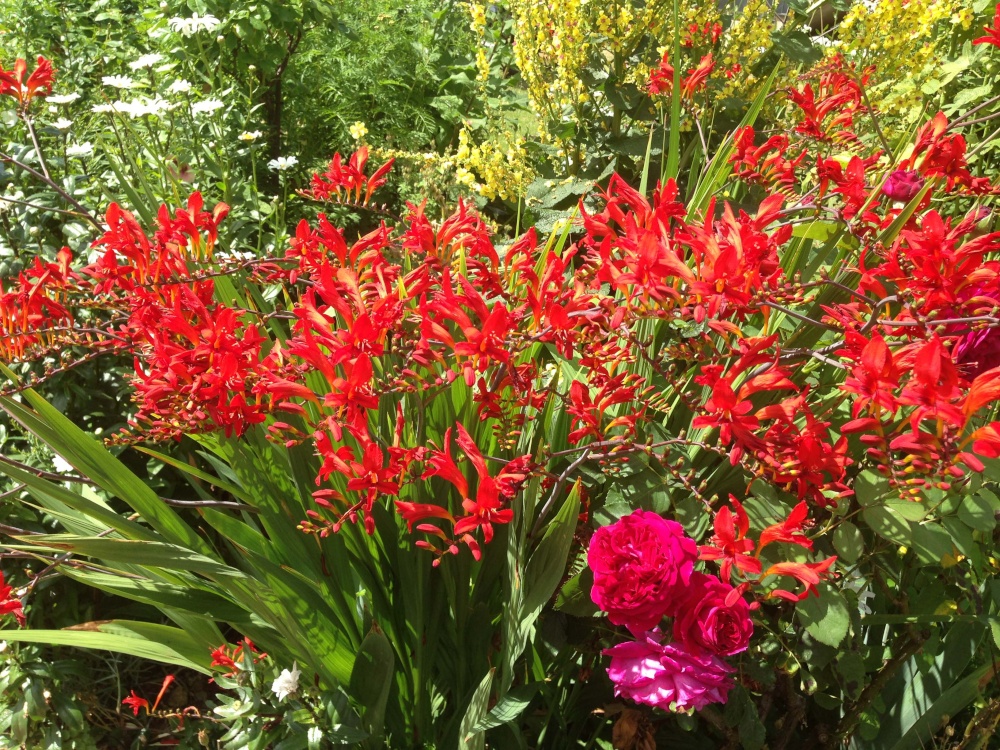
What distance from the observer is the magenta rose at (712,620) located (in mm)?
1081

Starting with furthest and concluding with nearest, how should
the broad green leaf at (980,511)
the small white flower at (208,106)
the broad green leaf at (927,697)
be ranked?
1. the small white flower at (208,106)
2. the broad green leaf at (927,697)
3. the broad green leaf at (980,511)

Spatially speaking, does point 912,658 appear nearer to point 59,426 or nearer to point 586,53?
point 59,426

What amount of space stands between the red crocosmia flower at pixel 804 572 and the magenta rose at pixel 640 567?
4.4 inches

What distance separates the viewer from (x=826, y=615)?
1.07 metres

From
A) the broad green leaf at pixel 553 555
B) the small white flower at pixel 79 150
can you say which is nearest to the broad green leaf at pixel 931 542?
the broad green leaf at pixel 553 555

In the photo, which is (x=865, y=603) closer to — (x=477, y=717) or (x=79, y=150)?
(x=477, y=717)

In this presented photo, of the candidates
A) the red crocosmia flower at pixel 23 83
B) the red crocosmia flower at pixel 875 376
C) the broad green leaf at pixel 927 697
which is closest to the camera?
the red crocosmia flower at pixel 875 376

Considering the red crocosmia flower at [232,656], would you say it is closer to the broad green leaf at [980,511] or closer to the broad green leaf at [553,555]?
the broad green leaf at [553,555]

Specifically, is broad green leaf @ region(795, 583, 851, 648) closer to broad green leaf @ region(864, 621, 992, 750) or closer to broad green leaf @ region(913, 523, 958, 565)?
broad green leaf @ region(913, 523, 958, 565)

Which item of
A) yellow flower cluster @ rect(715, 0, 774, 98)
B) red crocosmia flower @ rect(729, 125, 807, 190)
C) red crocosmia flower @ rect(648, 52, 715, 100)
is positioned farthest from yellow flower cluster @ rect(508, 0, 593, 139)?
red crocosmia flower @ rect(729, 125, 807, 190)

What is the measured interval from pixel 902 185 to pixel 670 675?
78cm

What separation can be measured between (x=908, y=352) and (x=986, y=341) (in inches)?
8.1

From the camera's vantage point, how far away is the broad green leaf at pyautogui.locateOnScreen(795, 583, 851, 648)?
1047 mm

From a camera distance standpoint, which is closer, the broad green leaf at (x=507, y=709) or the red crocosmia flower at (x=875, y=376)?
the red crocosmia flower at (x=875, y=376)
